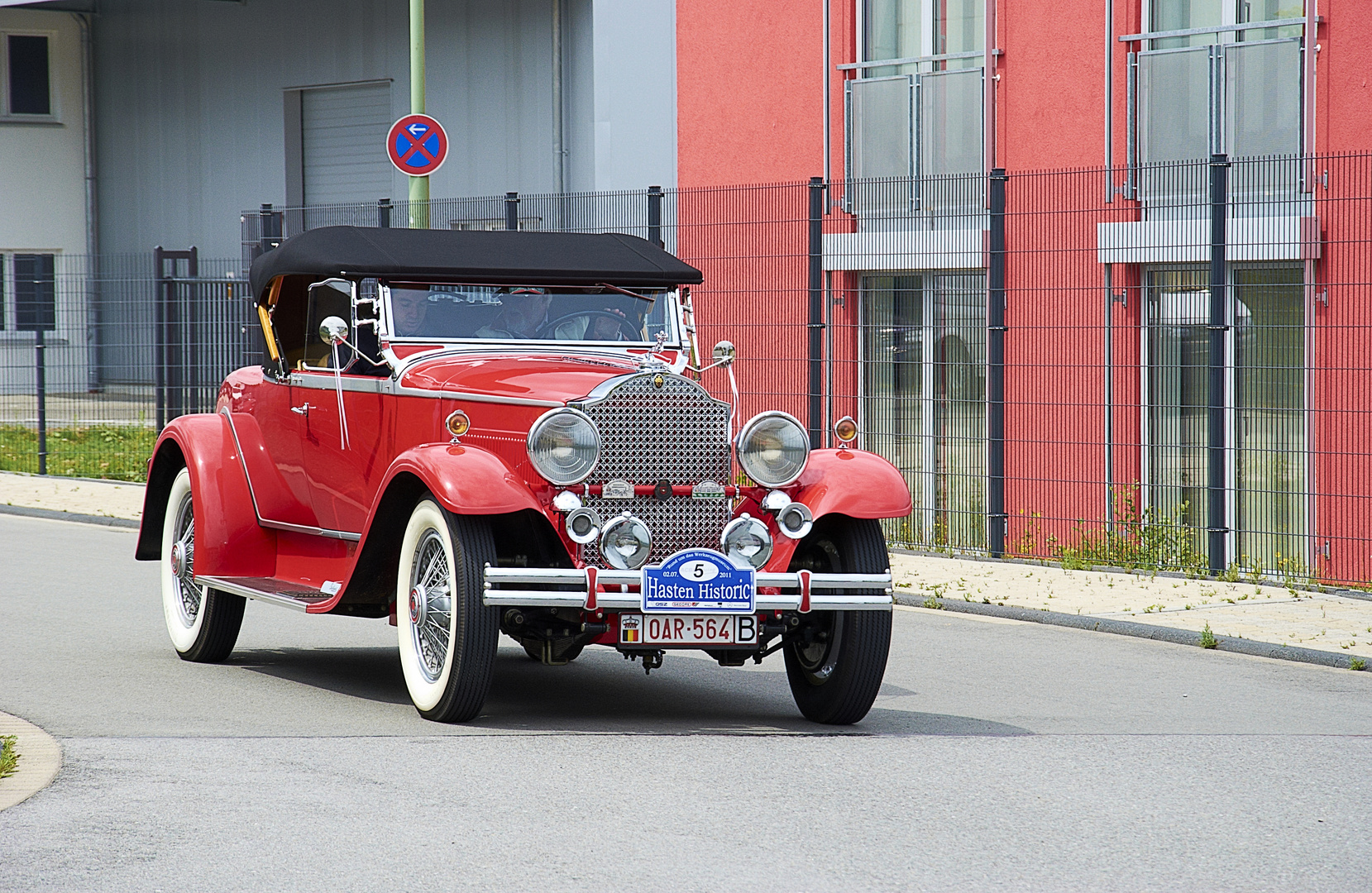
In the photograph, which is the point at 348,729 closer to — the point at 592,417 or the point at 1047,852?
the point at 592,417

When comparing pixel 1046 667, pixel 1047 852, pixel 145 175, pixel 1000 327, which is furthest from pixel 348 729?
pixel 145 175

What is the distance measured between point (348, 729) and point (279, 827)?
172cm

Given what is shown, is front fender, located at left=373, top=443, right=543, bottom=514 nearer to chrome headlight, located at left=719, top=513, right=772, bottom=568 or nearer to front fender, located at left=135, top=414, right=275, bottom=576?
chrome headlight, located at left=719, top=513, right=772, bottom=568

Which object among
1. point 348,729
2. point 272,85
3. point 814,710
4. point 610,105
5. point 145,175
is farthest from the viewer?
point 145,175

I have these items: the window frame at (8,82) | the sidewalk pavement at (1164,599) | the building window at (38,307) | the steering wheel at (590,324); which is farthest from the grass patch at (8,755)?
the window frame at (8,82)

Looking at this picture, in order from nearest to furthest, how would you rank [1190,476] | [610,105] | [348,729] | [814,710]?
[348,729] < [814,710] < [1190,476] < [610,105]

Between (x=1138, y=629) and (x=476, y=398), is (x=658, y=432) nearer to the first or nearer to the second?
(x=476, y=398)

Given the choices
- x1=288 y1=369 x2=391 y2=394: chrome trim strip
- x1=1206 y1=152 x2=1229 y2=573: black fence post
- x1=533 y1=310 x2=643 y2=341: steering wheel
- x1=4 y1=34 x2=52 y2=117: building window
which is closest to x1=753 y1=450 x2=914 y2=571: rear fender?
x1=533 y1=310 x2=643 y2=341: steering wheel

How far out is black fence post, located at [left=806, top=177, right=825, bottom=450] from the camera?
14914 mm

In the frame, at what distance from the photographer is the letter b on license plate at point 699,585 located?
750cm

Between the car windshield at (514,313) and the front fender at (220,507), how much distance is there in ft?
4.43

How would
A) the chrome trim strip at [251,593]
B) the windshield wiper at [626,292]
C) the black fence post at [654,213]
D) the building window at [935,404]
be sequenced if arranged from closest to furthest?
the chrome trim strip at [251,593]
the windshield wiper at [626,292]
the building window at [935,404]
the black fence post at [654,213]

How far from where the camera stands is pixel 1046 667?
972cm

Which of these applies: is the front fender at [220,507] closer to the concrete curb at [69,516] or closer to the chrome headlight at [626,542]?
the chrome headlight at [626,542]
